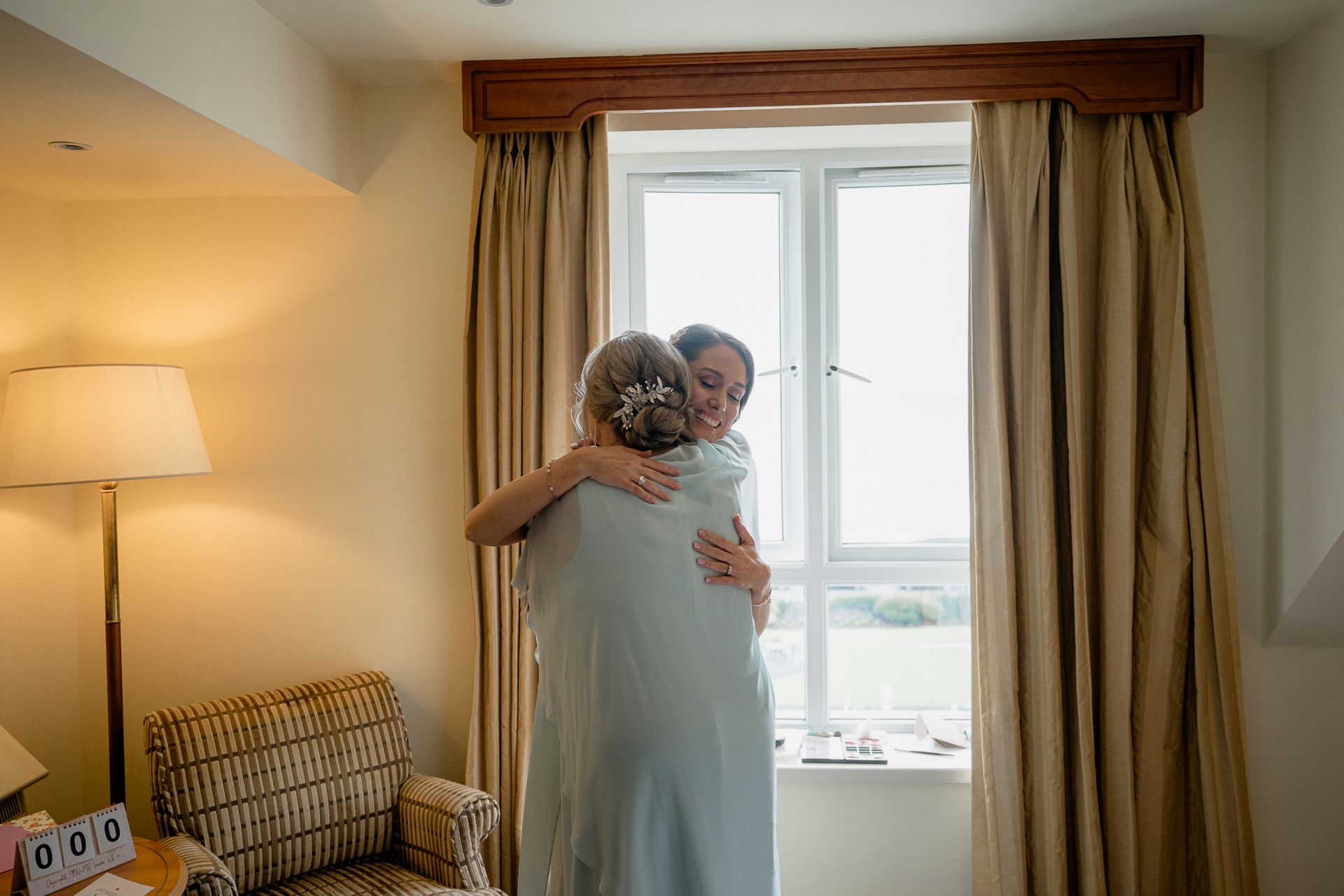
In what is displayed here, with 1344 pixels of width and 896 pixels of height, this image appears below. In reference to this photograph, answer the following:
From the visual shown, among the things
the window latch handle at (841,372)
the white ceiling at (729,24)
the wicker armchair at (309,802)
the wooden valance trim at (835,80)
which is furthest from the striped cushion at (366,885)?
the white ceiling at (729,24)

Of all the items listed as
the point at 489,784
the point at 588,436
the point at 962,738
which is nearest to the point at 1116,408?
the point at 962,738

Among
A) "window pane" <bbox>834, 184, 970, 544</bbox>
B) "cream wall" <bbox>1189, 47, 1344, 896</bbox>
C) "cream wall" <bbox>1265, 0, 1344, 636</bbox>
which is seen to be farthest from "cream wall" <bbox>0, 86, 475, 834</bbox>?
"cream wall" <bbox>1265, 0, 1344, 636</bbox>

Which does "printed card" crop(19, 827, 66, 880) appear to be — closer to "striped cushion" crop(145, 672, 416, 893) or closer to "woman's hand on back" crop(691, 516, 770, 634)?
"striped cushion" crop(145, 672, 416, 893)

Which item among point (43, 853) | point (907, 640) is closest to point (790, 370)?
point (907, 640)

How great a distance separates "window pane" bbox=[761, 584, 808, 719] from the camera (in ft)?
9.00

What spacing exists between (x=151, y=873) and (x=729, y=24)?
2367 mm

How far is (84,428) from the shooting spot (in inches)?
79.6

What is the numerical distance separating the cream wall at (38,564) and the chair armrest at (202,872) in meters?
0.75

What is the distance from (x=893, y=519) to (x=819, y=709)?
2.23 feet

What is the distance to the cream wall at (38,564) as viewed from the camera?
7.62 ft

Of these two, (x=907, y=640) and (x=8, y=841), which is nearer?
(x=8, y=841)

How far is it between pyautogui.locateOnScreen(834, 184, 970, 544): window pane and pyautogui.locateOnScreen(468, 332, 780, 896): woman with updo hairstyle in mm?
1404

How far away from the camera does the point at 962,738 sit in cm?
254

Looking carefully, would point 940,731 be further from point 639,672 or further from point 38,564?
point 38,564
